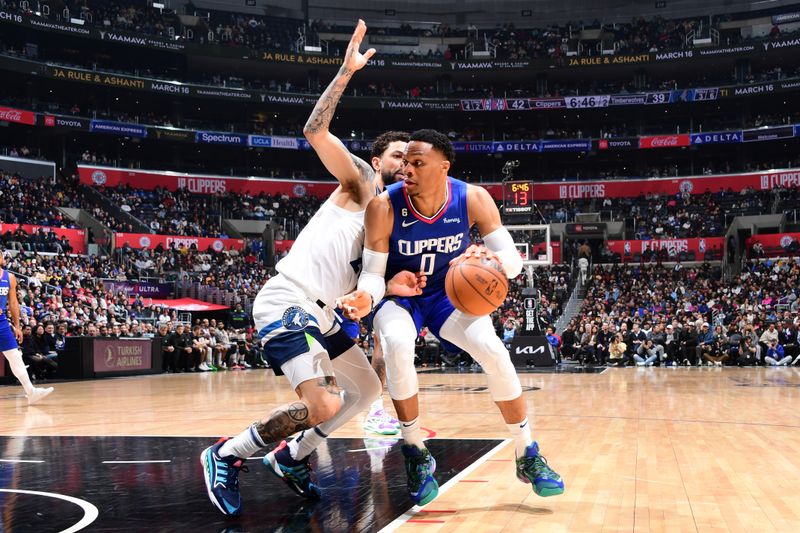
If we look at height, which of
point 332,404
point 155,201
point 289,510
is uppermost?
point 155,201

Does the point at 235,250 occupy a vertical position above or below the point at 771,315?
above

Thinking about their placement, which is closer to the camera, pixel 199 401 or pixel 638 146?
pixel 199 401

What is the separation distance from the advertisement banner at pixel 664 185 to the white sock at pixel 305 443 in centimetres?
4120

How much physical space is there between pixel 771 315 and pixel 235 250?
23095 millimetres

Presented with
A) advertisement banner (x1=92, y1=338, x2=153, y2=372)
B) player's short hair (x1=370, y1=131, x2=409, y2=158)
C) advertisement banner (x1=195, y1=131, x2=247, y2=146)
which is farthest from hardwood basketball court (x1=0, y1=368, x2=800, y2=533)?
advertisement banner (x1=195, y1=131, x2=247, y2=146)

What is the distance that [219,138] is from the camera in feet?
143

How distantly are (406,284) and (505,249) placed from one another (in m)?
0.64

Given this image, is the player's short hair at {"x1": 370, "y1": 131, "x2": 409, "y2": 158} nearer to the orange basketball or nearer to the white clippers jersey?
the white clippers jersey

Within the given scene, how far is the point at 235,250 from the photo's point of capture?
3797 cm

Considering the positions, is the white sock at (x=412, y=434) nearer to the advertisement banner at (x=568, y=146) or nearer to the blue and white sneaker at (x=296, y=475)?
the blue and white sneaker at (x=296, y=475)

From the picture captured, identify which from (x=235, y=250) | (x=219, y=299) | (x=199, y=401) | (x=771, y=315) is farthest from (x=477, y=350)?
(x=235, y=250)

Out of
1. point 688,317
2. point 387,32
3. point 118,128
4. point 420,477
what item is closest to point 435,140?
point 420,477

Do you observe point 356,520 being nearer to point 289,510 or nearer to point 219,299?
point 289,510

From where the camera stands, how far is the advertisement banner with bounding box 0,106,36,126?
36.9 m
